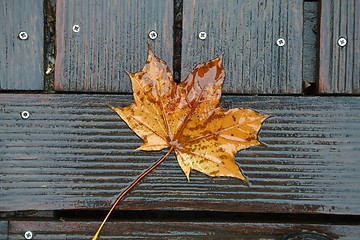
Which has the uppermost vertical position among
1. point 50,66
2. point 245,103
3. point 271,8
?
point 271,8

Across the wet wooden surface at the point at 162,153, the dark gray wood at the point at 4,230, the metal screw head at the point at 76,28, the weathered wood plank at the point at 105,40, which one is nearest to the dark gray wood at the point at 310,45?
the wet wooden surface at the point at 162,153

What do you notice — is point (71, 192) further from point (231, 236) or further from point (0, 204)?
point (231, 236)

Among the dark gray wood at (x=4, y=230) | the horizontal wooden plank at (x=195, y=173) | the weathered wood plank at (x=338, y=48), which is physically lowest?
the dark gray wood at (x=4, y=230)

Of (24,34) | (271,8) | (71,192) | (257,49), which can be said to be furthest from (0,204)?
(271,8)

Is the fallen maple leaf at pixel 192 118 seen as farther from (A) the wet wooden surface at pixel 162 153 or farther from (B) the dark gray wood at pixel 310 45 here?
(B) the dark gray wood at pixel 310 45

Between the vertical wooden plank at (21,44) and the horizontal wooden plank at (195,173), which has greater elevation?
the vertical wooden plank at (21,44)

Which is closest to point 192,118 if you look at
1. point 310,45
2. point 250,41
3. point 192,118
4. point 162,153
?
point 192,118

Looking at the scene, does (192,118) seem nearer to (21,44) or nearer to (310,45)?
(310,45)
